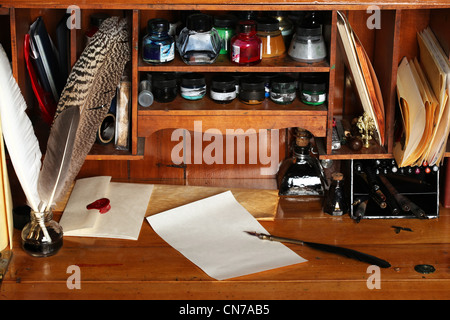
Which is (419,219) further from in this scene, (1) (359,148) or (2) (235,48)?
(2) (235,48)

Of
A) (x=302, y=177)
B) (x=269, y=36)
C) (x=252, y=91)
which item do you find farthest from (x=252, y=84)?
(x=302, y=177)

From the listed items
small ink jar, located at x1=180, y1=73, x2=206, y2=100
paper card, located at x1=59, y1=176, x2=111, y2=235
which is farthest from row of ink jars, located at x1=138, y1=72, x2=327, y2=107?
paper card, located at x1=59, y1=176, x2=111, y2=235

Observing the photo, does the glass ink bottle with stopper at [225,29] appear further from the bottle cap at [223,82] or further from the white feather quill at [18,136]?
the white feather quill at [18,136]

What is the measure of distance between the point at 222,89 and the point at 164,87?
0.15 m

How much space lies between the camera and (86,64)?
186 cm

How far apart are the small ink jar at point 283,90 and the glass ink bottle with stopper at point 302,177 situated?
22 centimetres

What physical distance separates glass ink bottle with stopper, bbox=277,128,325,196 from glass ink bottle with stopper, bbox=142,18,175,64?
0.51m

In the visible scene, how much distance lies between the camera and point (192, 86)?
6.56 ft

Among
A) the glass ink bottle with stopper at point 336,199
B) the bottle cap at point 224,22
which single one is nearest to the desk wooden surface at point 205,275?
the glass ink bottle with stopper at point 336,199

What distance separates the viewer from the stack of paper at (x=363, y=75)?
191cm

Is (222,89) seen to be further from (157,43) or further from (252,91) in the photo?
(157,43)

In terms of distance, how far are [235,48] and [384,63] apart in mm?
422

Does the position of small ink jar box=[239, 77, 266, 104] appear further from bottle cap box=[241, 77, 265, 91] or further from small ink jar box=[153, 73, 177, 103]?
small ink jar box=[153, 73, 177, 103]
